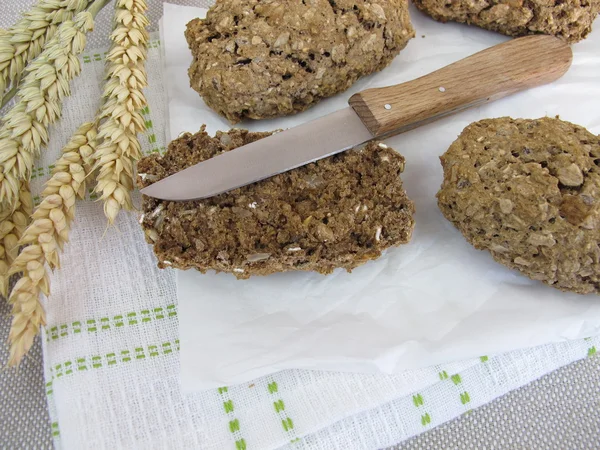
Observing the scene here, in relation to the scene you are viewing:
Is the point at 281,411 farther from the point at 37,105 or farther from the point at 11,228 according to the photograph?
the point at 37,105

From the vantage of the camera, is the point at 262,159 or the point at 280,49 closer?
the point at 262,159

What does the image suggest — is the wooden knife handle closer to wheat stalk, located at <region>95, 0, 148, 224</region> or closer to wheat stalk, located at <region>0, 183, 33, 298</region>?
wheat stalk, located at <region>95, 0, 148, 224</region>

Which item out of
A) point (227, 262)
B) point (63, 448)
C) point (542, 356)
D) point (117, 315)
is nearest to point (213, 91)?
point (227, 262)

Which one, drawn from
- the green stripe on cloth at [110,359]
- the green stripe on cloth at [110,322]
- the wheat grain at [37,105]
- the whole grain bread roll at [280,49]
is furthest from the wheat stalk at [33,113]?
the whole grain bread roll at [280,49]

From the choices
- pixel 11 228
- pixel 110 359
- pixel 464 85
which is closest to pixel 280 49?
pixel 464 85

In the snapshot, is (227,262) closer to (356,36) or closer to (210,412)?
(210,412)
